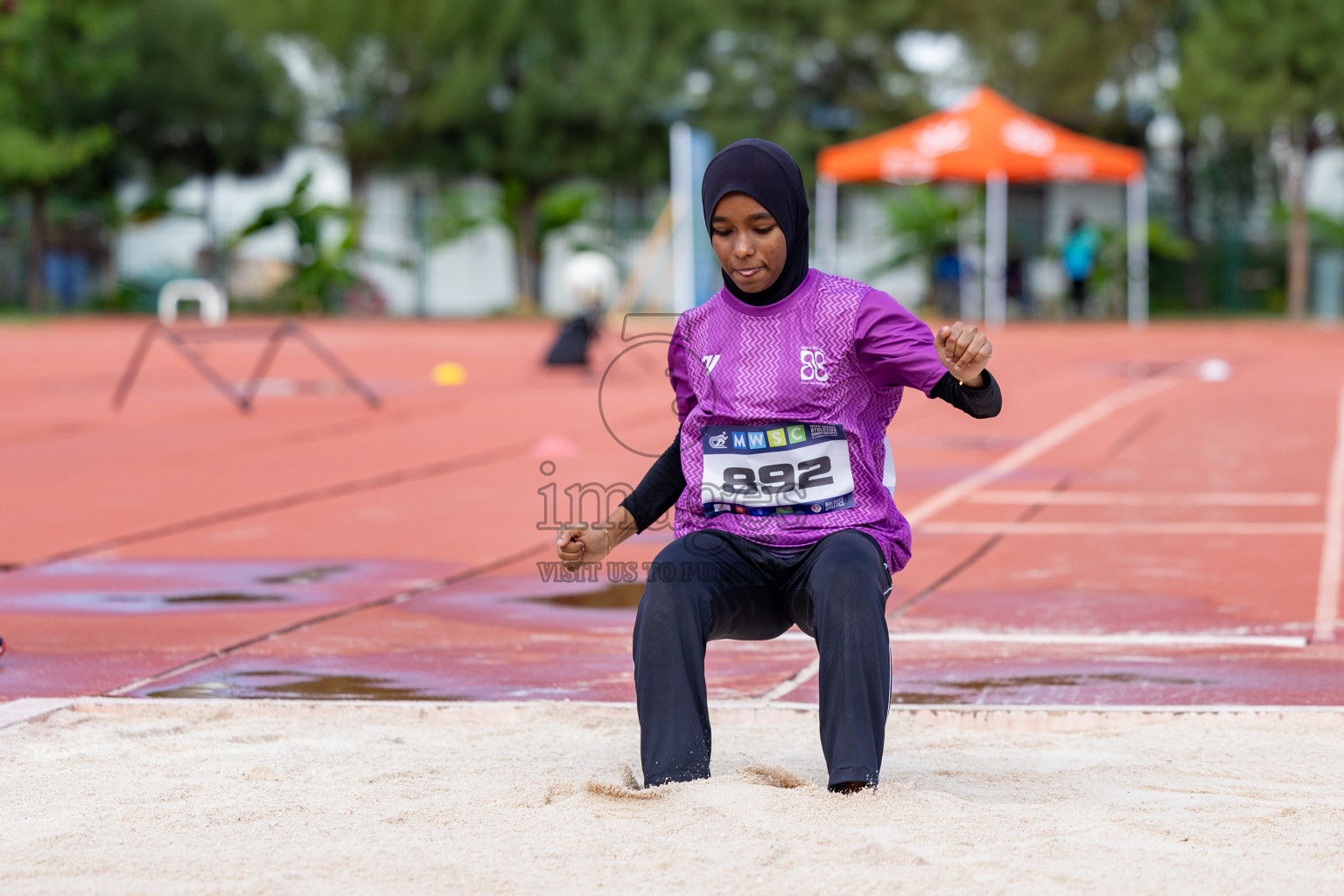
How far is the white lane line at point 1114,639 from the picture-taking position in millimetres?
5547

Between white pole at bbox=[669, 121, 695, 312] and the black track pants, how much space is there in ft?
58.4

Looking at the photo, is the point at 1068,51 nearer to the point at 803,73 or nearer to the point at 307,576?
the point at 803,73

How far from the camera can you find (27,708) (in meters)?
4.40

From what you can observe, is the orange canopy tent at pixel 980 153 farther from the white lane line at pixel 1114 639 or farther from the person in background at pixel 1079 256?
the white lane line at pixel 1114 639

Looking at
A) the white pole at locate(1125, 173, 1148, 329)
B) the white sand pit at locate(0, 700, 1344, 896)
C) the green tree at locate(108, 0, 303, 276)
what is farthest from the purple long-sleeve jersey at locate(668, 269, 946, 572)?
the green tree at locate(108, 0, 303, 276)

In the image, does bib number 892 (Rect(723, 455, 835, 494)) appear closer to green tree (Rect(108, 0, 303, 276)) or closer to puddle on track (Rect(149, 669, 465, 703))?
puddle on track (Rect(149, 669, 465, 703))

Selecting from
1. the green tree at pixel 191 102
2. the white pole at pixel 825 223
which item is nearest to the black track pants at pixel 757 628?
the white pole at pixel 825 223

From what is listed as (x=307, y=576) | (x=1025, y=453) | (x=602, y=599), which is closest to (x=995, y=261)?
(x=1025, y=453)

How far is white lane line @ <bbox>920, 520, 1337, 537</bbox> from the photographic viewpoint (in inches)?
317

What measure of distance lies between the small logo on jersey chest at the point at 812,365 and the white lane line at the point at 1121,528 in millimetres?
4411

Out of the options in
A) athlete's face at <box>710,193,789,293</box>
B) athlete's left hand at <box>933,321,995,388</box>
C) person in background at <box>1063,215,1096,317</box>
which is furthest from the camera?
person in background at <box>1063,215,1096,317</box>

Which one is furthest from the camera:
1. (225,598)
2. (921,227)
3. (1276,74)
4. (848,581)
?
(1276,74)

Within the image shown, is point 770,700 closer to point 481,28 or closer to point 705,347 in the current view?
point 705,347

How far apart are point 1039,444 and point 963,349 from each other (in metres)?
8.70
